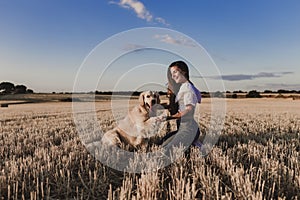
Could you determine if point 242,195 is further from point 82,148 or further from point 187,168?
point 82,148

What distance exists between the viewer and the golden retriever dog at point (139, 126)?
564cm

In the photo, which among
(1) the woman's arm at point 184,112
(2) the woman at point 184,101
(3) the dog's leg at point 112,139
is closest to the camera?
(1) the woman's arm at point 184,112

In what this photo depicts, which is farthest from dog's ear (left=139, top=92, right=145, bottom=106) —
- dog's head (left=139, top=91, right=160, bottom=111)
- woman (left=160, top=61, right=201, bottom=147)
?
woman (left=160, top=61, right=201, bottom=147)

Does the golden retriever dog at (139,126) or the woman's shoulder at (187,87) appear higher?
the woman's shoulder at (187,87)

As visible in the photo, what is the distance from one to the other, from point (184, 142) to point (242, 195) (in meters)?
2.70

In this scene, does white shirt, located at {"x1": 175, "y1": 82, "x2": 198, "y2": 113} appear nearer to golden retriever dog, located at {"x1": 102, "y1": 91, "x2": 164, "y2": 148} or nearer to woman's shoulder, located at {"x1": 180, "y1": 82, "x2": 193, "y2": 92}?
woman's shoulder, located at {"x1": 180, "y1": 82, "x2": 193, "y2": 92}

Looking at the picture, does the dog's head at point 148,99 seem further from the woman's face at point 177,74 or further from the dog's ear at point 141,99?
the woman's face at point 177,74

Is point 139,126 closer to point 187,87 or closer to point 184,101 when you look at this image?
point 184,101

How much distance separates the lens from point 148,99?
19.0 ft

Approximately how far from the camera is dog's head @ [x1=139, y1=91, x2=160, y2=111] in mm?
5793

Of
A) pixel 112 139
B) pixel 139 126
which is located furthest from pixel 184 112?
pixel 112 139

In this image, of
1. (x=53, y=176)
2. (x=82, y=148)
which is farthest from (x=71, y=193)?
(x=82, y=148)

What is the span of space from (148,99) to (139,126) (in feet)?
1.90

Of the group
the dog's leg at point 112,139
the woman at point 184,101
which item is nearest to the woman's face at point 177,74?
the woman at point 184,101
